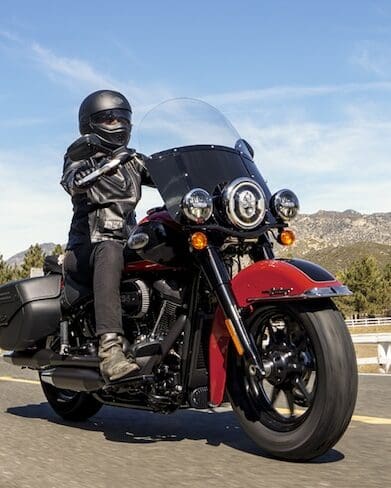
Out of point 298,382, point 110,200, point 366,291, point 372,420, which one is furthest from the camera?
point 366,291

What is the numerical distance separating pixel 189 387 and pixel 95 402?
152 centimetres

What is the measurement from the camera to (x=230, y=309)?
11.5 ft

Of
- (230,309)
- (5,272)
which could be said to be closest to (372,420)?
(230,309)

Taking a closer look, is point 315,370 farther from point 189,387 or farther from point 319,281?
point 189,387

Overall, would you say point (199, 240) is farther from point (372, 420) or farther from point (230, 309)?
point (372, 420)

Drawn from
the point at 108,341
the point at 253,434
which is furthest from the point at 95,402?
the point at 253,434

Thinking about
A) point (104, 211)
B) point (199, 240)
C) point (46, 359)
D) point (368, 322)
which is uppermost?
point (368, 322)

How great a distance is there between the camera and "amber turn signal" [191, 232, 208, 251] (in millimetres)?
3594

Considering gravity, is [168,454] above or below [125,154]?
below

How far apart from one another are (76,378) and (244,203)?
156cm

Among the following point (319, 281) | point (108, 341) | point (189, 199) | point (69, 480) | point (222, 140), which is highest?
point (222, 140)

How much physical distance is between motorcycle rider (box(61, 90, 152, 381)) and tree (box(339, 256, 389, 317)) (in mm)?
74535

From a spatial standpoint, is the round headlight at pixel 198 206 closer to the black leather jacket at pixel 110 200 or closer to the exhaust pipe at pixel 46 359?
the black leather jacket at pixel 110 200

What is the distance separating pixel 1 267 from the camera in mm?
71625
